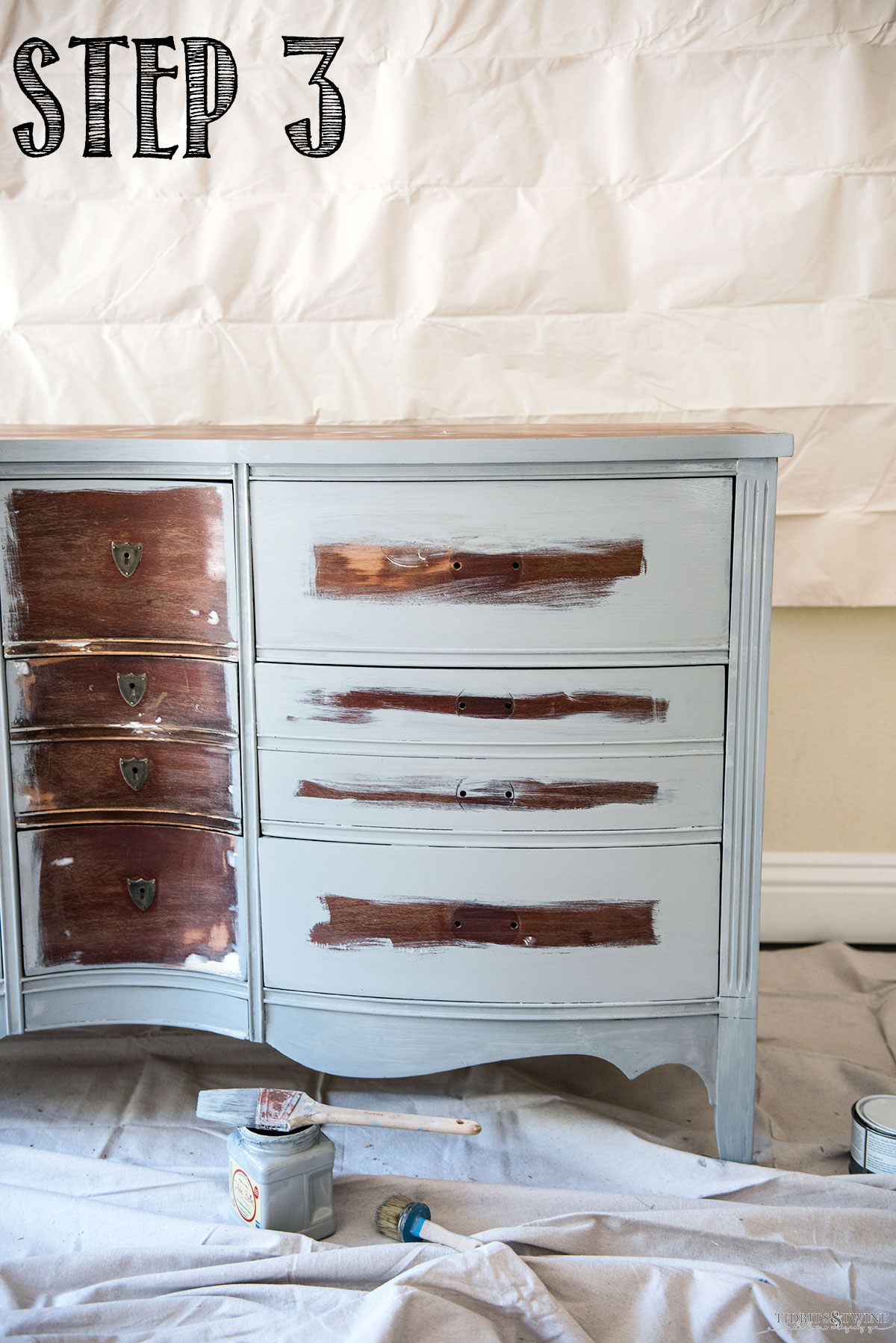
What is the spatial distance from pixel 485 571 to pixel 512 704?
0.17m

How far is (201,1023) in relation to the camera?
1.60 meters

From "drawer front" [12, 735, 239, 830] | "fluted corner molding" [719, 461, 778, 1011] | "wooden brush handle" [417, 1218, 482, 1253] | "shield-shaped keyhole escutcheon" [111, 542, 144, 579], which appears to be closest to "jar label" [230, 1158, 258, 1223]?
"wooden brush handle" [417, 1218, 482, 1253]

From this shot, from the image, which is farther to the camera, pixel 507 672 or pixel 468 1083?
pixel 468 1083

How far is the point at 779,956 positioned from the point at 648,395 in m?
1.12

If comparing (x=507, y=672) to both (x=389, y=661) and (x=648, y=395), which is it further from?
(x=648, y=395)

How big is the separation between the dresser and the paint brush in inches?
4.9

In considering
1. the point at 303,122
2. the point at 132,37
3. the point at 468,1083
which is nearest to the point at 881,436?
the point at 303,122

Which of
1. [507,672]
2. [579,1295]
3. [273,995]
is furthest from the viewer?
[273,995]

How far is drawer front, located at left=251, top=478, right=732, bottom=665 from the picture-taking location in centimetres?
139

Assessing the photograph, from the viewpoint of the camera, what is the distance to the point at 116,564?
1466 millimetres

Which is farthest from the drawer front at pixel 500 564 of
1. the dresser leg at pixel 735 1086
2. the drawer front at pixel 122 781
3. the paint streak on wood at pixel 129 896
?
the dresser leg at pixel 735 1086

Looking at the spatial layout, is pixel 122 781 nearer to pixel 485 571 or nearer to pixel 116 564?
pixel 116 564

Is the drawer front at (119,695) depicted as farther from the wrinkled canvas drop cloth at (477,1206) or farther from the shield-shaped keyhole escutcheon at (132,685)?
the wrinkled canvas drop cloth at (477,1206)

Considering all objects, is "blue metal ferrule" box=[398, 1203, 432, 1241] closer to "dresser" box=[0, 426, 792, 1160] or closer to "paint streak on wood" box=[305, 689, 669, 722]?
"dresser" box=[0, 426, 792, 1160]
